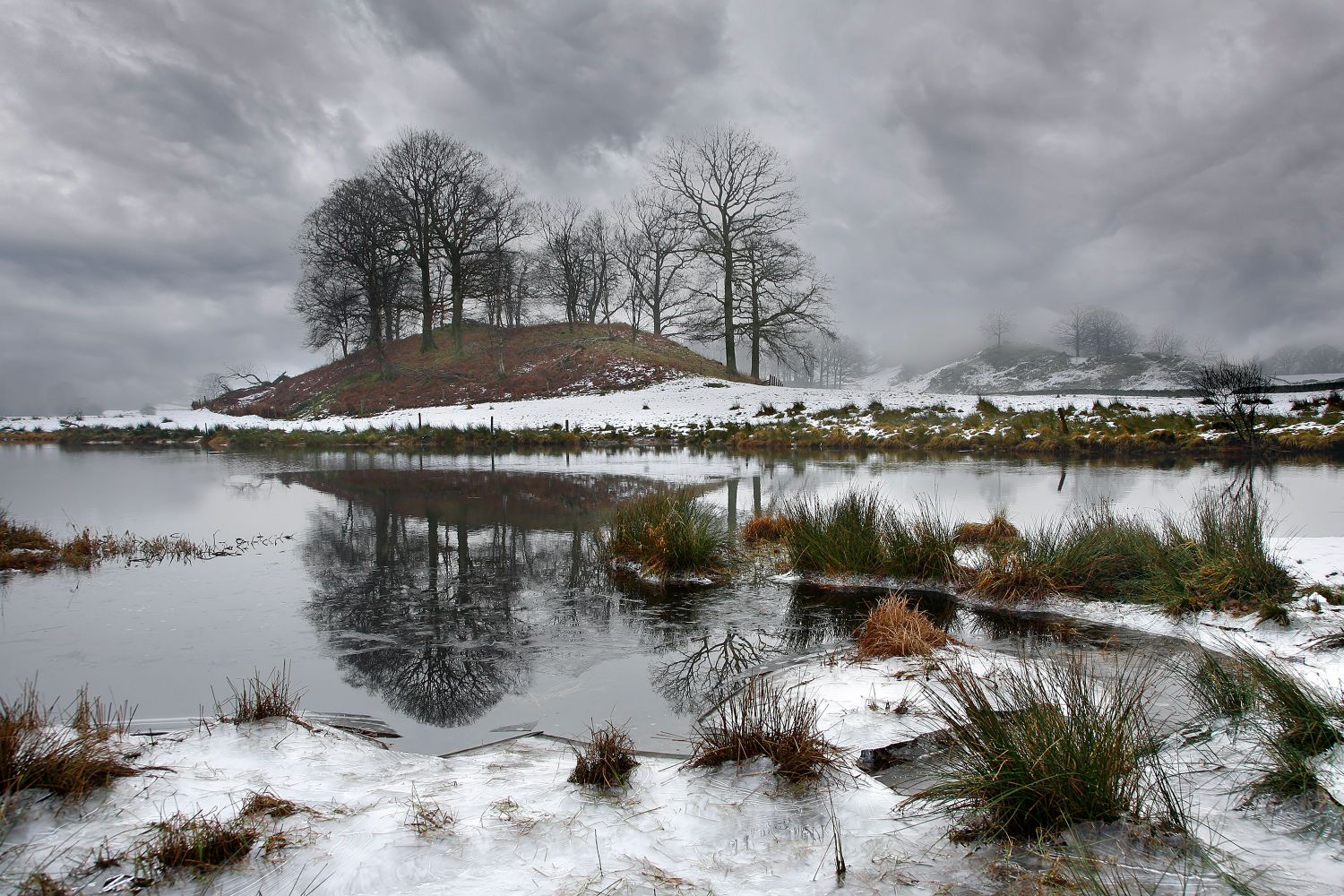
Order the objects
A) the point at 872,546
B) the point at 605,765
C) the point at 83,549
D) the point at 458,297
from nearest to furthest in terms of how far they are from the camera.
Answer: the point at 605,765 < the point at 872,546 < the point at 83,549 < the point at 458,297

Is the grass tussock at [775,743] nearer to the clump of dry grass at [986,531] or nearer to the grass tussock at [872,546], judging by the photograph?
the grass tussock at [872,546]

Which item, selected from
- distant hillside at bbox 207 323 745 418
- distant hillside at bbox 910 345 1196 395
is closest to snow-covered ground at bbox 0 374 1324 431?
distant hillside at bbox 207 323 745 418

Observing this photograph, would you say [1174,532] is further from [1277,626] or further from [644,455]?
[644,455]

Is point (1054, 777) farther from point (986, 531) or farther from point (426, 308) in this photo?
point (426, 308)

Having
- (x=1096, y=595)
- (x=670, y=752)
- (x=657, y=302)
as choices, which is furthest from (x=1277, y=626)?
(x=657, y=302)

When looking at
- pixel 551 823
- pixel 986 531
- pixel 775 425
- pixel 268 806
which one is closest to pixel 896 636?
pixel 551 823

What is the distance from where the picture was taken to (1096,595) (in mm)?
5816

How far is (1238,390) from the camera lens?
15.6 metres

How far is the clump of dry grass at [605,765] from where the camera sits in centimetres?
292

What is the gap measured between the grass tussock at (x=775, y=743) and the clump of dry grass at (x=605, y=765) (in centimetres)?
31

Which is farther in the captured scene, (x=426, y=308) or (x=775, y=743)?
(x=426, y=308)

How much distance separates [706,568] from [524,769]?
13.2 feet

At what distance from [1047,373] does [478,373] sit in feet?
273

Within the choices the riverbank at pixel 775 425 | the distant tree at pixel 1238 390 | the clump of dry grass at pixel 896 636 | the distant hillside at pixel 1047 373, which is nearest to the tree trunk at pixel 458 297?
the riverbank at pixel 775 425
